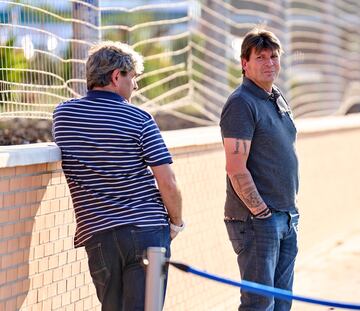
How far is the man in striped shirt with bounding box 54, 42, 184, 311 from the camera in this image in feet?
14.4

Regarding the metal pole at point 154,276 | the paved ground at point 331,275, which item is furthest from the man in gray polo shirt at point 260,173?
the paved ground at point 331,275

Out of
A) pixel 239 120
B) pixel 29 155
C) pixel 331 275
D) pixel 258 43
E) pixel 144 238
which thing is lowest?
pixel 331 275

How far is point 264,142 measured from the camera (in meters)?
5.18

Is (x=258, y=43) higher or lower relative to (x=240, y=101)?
higher

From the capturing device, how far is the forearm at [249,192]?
5.08 m

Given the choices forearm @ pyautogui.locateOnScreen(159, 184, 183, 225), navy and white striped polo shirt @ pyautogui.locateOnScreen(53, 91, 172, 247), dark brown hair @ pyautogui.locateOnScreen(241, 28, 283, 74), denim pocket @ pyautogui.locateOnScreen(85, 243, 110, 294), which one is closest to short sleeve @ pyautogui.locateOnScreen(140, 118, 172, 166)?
navy and white striped polo shirt @ pyautogui.locateOnScreen(53, 91, 172, 247)

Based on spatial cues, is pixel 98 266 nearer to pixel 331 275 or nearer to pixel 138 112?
pixel 138 112

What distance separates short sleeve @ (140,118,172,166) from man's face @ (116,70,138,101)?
0.67 feet

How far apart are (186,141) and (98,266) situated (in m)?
2.45

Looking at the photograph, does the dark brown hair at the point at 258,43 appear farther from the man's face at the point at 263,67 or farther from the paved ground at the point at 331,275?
the paved ground at the point at 331,275

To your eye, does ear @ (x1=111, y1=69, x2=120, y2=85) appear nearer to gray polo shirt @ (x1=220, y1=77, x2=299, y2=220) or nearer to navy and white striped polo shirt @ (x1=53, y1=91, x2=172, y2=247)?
navy and white striped polo shirt @ (x1=53, y1=91, x2=172, y2=247)

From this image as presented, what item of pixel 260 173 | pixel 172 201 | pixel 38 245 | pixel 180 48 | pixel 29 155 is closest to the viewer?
pixel 172 201

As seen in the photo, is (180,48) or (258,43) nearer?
(258,43)

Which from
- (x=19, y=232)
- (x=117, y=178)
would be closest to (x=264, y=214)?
(x=117, y=178)
